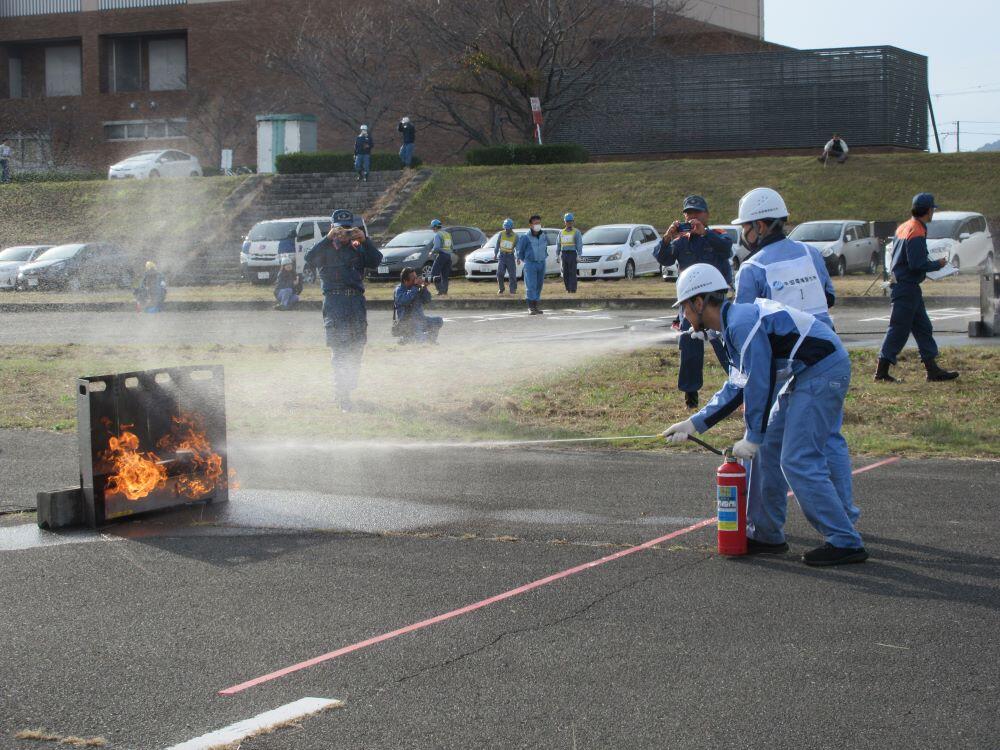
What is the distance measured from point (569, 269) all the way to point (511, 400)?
14.7 meters

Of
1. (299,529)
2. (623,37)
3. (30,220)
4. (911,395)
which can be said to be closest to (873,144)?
(623,37)

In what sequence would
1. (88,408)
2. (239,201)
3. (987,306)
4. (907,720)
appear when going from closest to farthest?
(907,720)
(88,408)
(987,306)
(239,201)

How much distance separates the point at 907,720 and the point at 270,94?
5381 centimetres

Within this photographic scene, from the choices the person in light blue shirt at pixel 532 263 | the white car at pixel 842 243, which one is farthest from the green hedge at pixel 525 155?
the person in light blue shirt at pixel 532 263

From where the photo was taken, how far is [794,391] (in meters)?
6.59

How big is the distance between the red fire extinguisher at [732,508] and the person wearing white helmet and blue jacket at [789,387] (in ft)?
0.87

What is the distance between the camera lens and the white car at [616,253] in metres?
30.8

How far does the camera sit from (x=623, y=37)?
47.0 m

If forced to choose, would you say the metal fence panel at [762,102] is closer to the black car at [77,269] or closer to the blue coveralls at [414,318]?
the black car at [77,269]

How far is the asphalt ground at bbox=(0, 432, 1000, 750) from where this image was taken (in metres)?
4.62

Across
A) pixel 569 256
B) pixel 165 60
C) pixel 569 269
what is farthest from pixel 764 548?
pixel 165 60

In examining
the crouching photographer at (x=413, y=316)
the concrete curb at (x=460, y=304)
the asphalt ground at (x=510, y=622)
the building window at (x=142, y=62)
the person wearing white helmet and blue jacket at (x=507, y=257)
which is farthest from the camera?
the building window at (x=142, y=62)

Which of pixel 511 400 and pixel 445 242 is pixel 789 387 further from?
pixel 445 242

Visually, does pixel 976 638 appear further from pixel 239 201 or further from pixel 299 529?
pixel 239 201
